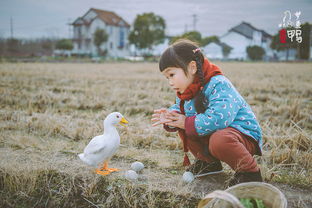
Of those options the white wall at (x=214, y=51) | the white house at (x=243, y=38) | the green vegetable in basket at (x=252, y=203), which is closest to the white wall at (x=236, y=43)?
the white house at (x=243, y=38)

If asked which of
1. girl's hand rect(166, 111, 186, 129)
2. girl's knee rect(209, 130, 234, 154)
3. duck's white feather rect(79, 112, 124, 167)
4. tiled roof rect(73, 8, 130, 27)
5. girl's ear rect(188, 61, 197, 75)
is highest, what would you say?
tiled roof rect(73, 8, 130, 27)

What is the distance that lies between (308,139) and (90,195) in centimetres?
246

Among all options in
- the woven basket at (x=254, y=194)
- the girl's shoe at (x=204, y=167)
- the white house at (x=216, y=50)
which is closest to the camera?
the woven basket at (x=254, y=194)

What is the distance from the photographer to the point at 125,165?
114 inches

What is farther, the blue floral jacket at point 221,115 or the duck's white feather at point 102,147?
the duck's white feather at point 102,147

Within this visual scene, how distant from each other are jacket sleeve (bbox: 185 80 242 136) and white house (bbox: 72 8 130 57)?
1894 inches

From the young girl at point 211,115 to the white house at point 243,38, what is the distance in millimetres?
52189

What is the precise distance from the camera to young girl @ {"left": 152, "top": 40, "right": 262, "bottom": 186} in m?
2.13

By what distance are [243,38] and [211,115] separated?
182 feet

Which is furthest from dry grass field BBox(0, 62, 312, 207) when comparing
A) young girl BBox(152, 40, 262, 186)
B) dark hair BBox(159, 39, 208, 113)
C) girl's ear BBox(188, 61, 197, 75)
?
girl's ear BBox(188, 61, 197, 75)

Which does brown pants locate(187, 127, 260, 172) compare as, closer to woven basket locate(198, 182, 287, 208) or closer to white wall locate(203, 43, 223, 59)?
woven basket locate(198, 182, 287, 208)

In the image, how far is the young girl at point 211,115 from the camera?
2127mm

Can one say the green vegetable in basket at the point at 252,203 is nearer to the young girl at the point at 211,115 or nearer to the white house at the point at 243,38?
the young girl at the point at 211,115

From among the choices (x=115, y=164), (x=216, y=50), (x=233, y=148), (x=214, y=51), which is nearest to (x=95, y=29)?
(x=214, y=51)
